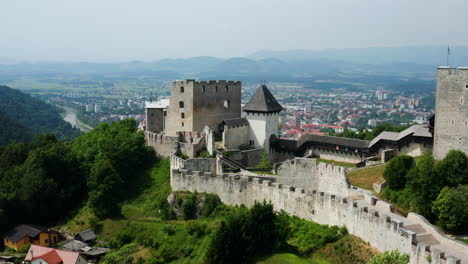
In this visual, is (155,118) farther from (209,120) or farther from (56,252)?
(56,252)

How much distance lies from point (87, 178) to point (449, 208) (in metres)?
29.4

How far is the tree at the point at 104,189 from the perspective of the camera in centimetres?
3794

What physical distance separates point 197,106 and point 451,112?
20.7m

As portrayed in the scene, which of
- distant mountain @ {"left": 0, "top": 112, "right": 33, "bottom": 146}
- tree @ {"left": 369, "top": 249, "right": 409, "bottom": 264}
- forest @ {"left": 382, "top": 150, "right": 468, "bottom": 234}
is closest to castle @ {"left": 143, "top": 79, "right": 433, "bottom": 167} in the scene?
forest @ {"left": 382, "top": 150, "right": 468, "bottom": 234}

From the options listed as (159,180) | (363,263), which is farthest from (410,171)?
(159,180)

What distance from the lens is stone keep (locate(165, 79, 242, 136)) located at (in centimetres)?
4378

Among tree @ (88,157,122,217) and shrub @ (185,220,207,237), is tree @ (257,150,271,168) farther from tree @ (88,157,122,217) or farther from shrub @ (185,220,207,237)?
tree @ (88,157,122,217)

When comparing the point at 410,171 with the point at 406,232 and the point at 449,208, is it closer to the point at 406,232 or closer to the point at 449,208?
the point at 449,208

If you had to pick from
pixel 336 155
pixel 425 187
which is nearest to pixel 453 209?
pixel 425 187

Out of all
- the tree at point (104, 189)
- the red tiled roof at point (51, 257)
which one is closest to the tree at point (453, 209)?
the tree at point (104, 189)

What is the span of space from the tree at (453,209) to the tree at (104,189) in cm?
2274

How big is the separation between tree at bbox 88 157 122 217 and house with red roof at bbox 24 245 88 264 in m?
4.34

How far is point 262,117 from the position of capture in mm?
42375

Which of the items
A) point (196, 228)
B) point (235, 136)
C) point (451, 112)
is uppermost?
point (451, 112)
